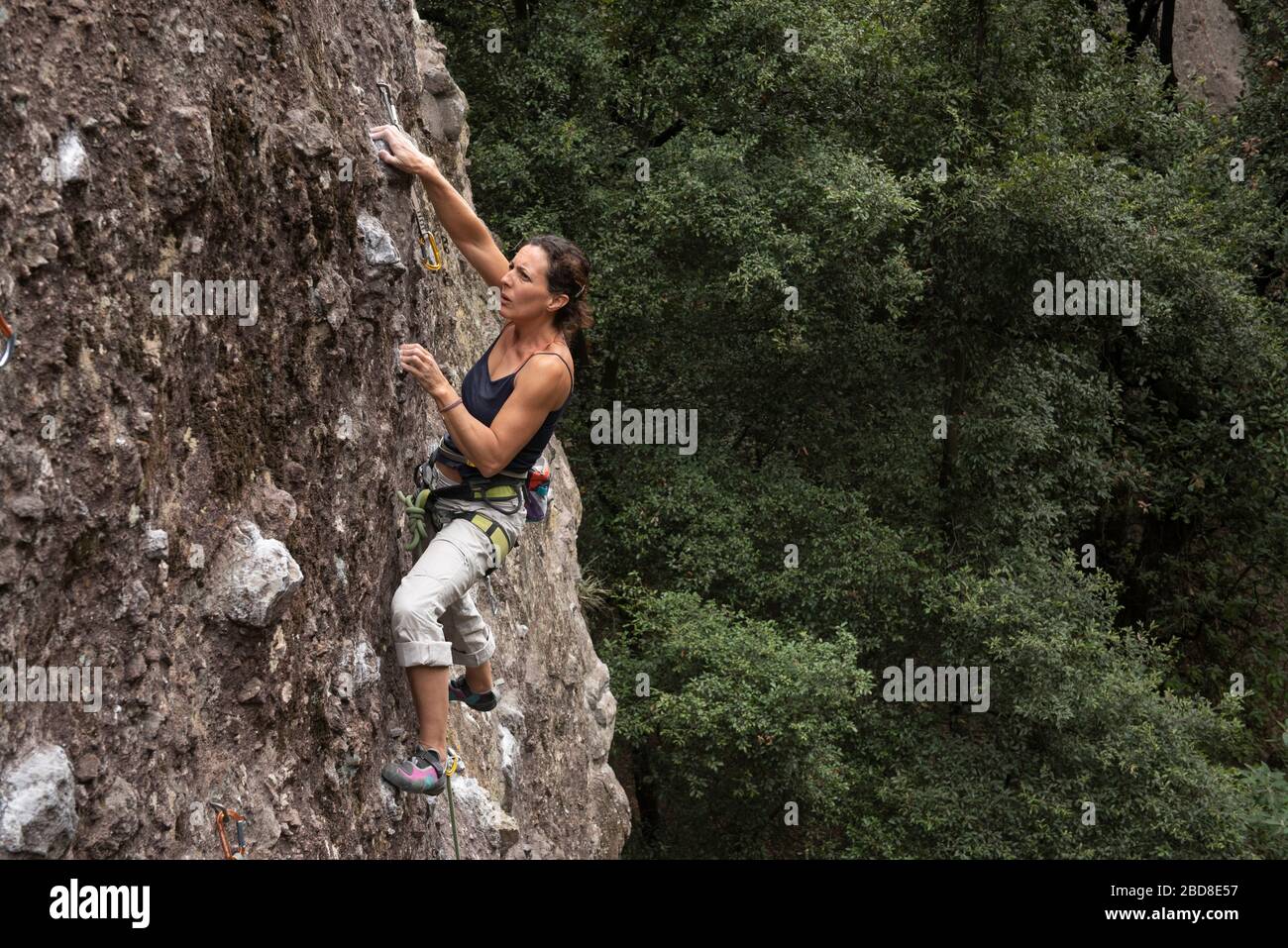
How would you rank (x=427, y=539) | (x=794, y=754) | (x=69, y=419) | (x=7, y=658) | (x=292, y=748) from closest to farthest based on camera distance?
1. (x=7, y=658)
2. (x=69, y=419)
3. (x=292, y=748)
4. (x=427, y=539)
5. (x=794, y=754)

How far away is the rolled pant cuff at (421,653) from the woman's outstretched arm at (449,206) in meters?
1.32

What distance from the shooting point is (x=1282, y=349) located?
60.3 ft

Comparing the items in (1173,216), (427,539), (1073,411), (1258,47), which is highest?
(1258,47)

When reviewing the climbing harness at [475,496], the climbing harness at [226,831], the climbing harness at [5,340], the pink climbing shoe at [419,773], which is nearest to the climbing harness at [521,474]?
the climbing harness at [475,496]

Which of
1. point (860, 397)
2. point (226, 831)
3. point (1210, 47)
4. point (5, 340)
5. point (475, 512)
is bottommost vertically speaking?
point (226, 831)

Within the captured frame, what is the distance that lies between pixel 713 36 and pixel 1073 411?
21.6 ft

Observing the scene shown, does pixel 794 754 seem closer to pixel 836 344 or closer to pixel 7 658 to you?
pixel 836 344

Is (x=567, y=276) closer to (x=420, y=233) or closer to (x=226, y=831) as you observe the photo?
(x=420, y=233)

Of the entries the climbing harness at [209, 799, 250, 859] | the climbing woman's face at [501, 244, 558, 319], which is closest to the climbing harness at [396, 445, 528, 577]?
the climbing woman's face at [501, 244, 558, 319]

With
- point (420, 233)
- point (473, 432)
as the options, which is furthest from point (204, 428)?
point (420, 233)

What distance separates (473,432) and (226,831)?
4.77ft

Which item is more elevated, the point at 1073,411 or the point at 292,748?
the point at 1073,411

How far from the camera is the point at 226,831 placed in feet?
12.4

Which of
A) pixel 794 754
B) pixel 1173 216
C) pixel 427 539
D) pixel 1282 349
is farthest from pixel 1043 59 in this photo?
pixel 427 539
